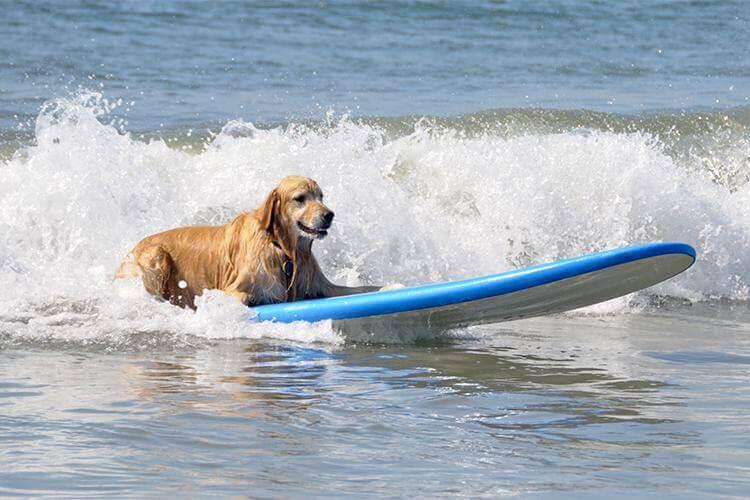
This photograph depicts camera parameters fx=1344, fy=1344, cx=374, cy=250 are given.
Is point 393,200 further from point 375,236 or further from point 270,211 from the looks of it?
point 270,211

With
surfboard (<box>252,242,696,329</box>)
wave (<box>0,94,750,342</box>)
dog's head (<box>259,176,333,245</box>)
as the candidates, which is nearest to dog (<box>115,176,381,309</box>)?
dog's head (<box>259,176,333,245</box>)

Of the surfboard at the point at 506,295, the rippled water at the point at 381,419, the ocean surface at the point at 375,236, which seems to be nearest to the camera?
the rippled water at the point at 381,419

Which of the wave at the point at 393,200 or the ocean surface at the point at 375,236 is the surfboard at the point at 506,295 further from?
the wave at the point at 393,200

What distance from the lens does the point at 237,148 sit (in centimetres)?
1109

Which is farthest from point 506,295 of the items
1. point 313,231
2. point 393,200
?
point 393,200

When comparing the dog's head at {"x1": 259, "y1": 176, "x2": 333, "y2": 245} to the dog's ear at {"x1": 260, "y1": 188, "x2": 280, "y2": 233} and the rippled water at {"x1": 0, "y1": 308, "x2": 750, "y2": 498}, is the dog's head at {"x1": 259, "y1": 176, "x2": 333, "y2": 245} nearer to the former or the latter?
the dog's ear at {"x1": 260, "y1": 188, "x2": 280, "y2": 233}

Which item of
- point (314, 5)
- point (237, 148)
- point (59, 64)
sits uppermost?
point (314, 5)

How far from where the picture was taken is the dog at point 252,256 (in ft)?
24.2

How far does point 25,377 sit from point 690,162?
7920 millimetres

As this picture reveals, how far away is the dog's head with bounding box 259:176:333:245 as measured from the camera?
7296 mm

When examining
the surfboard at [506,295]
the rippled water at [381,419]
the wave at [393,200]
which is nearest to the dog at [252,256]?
the surfboard at [506,295]

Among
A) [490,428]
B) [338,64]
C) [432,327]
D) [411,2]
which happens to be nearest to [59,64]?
[338,64]

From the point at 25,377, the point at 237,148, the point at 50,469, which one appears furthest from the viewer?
the point at 237,148

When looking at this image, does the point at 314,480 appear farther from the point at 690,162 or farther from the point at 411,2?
the point at 411,2
